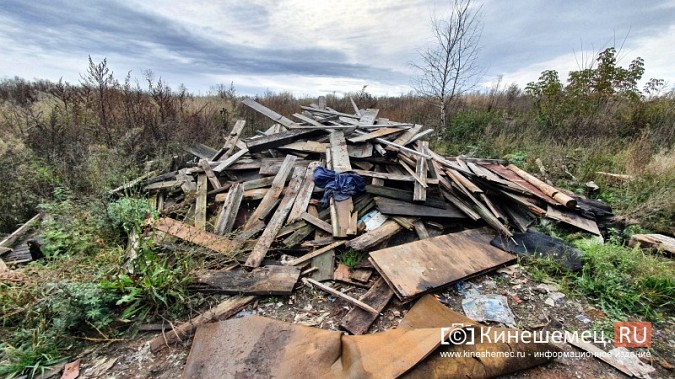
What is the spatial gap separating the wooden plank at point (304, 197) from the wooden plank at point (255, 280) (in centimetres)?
90

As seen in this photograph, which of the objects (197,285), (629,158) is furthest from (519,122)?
(197,285)

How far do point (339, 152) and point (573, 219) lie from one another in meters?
3.67

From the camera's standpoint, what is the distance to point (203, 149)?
6211 mm

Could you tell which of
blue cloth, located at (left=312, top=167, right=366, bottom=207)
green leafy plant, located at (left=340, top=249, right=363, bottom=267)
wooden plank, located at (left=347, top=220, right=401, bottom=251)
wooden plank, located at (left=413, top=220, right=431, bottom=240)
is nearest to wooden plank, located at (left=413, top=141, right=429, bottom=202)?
wooden plank, located at (left=413, top=220, right=431, bottom=240)

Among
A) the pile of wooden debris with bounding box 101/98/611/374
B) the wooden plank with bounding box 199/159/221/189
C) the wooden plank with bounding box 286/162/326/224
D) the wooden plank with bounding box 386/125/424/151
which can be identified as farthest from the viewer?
the wooden plank with bounding box 386/125/424/151

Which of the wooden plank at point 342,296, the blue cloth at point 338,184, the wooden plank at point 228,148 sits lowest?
the wooden plank at point 342,296

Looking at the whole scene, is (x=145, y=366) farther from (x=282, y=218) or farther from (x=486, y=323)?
(x=486, y=323)

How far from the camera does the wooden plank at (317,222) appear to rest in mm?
3752

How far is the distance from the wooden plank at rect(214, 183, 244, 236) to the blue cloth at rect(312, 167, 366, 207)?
3.90 feet

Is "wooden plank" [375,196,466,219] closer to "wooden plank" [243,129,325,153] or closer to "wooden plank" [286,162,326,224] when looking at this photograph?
"wooden plank" [286,162,326,224]

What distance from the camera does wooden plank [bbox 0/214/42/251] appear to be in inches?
141

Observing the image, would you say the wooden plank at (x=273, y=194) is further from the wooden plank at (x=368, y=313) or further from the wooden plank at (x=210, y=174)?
the wooden plank at (x=368, y=313)

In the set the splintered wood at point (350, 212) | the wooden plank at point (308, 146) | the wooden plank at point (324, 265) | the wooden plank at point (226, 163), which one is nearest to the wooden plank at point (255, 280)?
the splintered wood at point (350, 212)

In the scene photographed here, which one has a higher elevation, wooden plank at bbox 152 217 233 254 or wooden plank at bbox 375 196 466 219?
wooden plank at bbox 375 196 466 219
